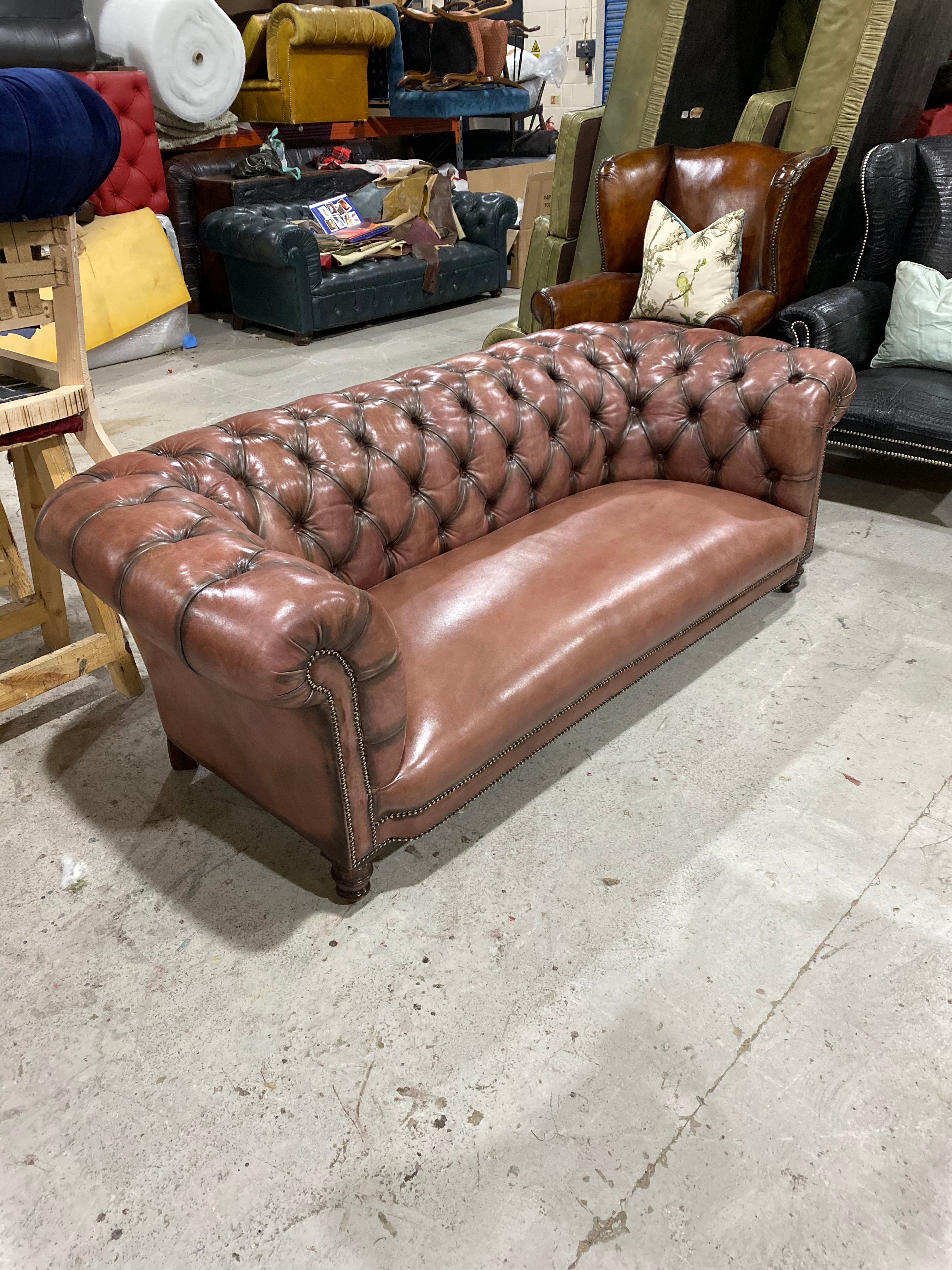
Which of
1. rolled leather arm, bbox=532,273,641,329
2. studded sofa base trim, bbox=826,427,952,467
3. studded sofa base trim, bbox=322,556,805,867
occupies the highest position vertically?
rolled leather arm, bbox=532,273,641,329

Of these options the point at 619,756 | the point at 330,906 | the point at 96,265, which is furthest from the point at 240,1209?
the point at 96,265

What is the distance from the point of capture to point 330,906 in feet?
5.78

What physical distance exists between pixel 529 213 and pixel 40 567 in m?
5.01

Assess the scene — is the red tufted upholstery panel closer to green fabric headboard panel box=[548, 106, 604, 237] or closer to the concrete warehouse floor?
green fabric headboard panel box=[548, 106, 604, 237]

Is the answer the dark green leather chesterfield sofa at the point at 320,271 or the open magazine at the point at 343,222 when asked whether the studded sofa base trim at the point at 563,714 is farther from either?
the open magazine at the point at 343,222

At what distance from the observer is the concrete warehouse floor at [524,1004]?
1275 mm

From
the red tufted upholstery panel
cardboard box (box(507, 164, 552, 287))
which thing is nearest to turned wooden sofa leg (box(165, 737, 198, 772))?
the red tufted upholstery panel

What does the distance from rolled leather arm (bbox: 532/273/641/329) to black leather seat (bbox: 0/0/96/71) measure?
2.78m

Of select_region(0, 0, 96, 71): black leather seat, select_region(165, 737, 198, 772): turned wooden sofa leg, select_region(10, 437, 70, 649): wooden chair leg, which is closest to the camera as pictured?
select_region(165, 737, 198, 772): turned wooden sofa leg

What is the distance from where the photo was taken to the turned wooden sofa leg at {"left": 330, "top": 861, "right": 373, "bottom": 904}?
5.56 ft

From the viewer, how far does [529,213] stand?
20.7ft

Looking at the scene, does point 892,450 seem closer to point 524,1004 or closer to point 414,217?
point 524,1004

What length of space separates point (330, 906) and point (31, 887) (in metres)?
0.61

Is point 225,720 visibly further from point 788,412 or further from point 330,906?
point 788,412
